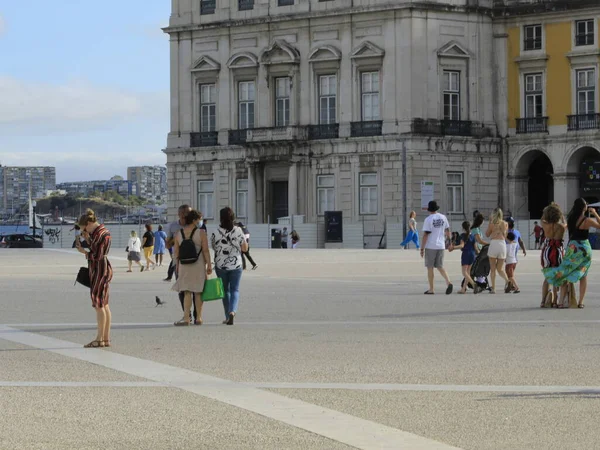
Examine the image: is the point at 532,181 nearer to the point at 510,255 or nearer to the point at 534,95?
the point at 534,95

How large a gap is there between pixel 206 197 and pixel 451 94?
13320 millimetres

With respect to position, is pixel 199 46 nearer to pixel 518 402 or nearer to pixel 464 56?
pixel 464 56

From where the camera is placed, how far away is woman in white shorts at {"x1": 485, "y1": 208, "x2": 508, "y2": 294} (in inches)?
1161

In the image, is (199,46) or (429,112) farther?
(199,46)

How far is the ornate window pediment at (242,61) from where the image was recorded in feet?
235

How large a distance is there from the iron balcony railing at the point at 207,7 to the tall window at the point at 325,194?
32.5 ft

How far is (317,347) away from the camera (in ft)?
59.4

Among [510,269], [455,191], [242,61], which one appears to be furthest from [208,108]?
[510,269]

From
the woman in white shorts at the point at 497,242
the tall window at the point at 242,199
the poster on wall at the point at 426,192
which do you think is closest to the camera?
the woman in white shorts at the point at 497,242

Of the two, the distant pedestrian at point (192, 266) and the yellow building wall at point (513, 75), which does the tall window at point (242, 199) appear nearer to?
the yellow building wall at point (513, 75)

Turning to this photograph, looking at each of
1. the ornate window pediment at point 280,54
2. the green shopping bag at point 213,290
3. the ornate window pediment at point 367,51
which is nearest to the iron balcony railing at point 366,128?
the ornate window pediment at point 367,51

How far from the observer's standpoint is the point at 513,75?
6919 cm

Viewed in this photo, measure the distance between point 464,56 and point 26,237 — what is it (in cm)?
3548

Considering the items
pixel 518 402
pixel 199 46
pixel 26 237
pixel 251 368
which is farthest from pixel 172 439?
pixel 26 237
